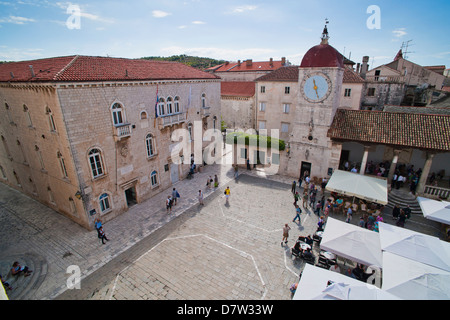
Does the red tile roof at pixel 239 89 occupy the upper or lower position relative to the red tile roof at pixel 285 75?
lower

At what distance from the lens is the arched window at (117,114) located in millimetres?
16684

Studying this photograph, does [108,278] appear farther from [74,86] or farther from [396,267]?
[396,267]

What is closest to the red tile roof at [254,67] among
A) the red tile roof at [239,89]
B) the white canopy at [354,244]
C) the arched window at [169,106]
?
the red tile roof at [239,89]

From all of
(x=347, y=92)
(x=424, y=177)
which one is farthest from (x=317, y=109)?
(x=424, y=177)

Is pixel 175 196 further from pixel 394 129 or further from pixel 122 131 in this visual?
pixel 394 129

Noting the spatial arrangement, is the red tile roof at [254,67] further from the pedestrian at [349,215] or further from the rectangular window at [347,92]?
the pedestrian at [349,215]

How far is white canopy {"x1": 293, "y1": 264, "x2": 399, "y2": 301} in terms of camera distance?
340 inches

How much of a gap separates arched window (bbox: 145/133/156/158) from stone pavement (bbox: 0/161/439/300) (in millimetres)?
3967

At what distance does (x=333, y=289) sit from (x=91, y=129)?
16.1m

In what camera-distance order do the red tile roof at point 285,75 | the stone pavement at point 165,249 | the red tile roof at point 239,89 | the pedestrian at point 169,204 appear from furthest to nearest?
the red tile roof at point 239,89
the red tile roof at point 285,75
the pedestrian at point 169,204
the stone pavement at point 165,249

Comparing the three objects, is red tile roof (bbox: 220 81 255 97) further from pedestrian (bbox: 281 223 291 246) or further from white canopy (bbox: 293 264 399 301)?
white canopy (bbox: 293 264 399 301)

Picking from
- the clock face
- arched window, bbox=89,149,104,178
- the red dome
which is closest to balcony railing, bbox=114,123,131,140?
arched window, bbox=89,149,104,178

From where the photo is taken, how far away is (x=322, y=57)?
20219 millimetres

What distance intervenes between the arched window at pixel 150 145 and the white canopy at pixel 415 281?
17683mm
